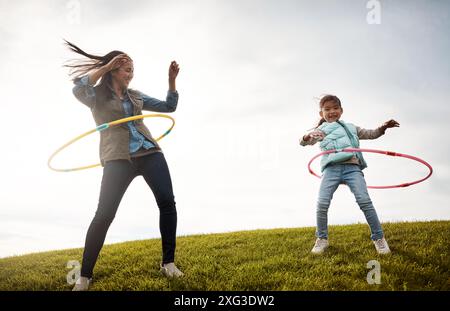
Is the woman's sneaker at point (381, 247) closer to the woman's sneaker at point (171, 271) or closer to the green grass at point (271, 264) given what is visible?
the green grass at point (271, 264)

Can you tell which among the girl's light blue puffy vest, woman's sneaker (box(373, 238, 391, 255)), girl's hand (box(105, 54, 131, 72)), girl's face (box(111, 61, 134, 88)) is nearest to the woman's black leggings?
girl's face (box(111, 61, 134, 88))

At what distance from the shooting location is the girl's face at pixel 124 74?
4422 millimetres

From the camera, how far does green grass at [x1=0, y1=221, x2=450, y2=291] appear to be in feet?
13.1

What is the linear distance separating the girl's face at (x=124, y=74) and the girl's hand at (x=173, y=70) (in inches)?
17.7

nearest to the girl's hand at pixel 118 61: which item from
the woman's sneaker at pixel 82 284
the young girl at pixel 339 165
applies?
the woman's sneaker at pixel 82 284

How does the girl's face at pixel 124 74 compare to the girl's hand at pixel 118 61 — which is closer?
the girl's hand at pixel 118 61

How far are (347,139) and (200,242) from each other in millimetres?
3034

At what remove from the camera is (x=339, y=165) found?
17.3 feet

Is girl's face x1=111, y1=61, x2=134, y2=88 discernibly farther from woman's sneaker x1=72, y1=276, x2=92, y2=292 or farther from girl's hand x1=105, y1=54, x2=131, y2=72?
woman's sneaker x1=72, y1=276, x2=92, y2=292

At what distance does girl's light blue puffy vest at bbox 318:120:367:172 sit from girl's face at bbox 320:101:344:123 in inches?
3.0

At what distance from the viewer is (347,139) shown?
5.36 meters

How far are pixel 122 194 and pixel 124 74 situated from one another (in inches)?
53.9
